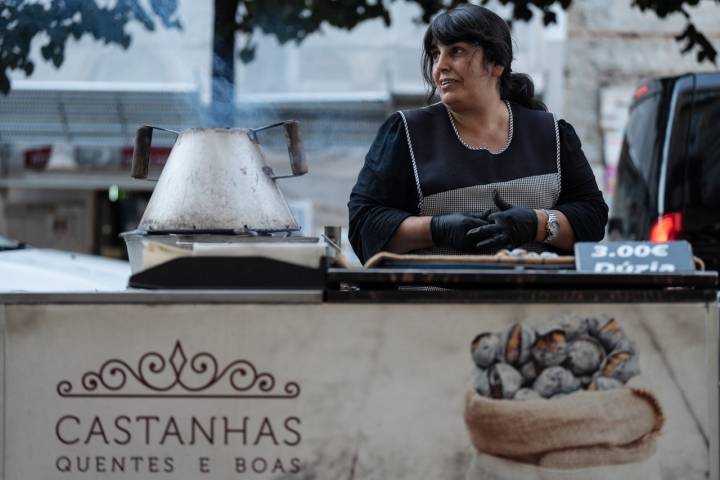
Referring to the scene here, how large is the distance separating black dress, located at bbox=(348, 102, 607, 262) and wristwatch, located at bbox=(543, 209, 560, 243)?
46 millimetres

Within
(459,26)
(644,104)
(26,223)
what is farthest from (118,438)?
(26,223)

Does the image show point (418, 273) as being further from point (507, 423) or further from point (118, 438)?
point (118, 438)

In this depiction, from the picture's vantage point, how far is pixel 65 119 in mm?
12617

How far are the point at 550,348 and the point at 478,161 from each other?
81 centimetres

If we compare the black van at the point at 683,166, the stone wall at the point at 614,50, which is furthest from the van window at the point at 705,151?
the stone wall at the point at 614,50

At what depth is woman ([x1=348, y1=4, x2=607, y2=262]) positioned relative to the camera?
8.91 ft

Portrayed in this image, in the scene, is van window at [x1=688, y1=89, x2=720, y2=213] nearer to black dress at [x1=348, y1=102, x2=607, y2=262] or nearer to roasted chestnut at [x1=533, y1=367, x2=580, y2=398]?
black dress at [x1=348, y1=102, x2=607, y2=262]

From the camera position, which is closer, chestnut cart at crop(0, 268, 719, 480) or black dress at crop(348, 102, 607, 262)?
chestnut cart at crop(0, 268, 719, 480)

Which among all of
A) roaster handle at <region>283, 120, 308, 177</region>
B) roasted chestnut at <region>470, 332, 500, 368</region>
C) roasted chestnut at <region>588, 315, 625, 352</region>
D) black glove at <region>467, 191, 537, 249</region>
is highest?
roaster handle at <region>283, 120, 308, 177</region>

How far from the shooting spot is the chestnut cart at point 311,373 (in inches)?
80.9

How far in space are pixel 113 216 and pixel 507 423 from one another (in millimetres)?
11944

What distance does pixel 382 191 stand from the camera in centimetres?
277

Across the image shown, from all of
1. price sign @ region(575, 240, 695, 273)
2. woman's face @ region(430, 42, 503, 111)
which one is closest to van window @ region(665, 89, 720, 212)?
woman's face @ region(430, 42, 503, 111)

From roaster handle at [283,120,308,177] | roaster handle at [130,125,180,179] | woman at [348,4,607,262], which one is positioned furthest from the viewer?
roaster handle at [283,120,308,177]
